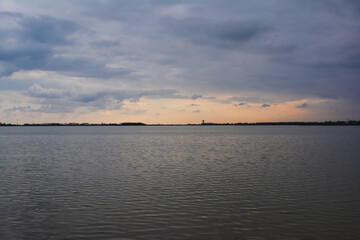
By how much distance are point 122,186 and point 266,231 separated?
13.6 metres

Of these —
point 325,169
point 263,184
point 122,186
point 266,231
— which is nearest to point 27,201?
point 122,186

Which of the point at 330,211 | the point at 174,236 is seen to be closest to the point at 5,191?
the point at 174,236

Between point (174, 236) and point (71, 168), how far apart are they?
81.5ft

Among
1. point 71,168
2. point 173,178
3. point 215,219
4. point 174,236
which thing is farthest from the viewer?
point 71,168

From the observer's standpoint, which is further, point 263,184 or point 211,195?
point 263,184

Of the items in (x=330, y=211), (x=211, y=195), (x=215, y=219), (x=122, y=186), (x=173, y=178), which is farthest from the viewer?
(x=173, y=178)

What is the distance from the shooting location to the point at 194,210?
60.3ft

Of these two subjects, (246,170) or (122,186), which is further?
(246,170)

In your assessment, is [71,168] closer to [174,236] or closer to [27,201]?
[27,201]

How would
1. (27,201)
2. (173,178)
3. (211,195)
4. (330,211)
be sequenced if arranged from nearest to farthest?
(330,211), (27,201), (211,195), (173,178)

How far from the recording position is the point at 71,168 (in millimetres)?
35969

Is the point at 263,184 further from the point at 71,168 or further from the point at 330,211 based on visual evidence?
the point at 71,168

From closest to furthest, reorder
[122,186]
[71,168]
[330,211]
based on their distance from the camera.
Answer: [330,211] → [122,186] → [71,168]

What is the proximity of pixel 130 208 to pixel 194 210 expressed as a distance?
3.75 m
